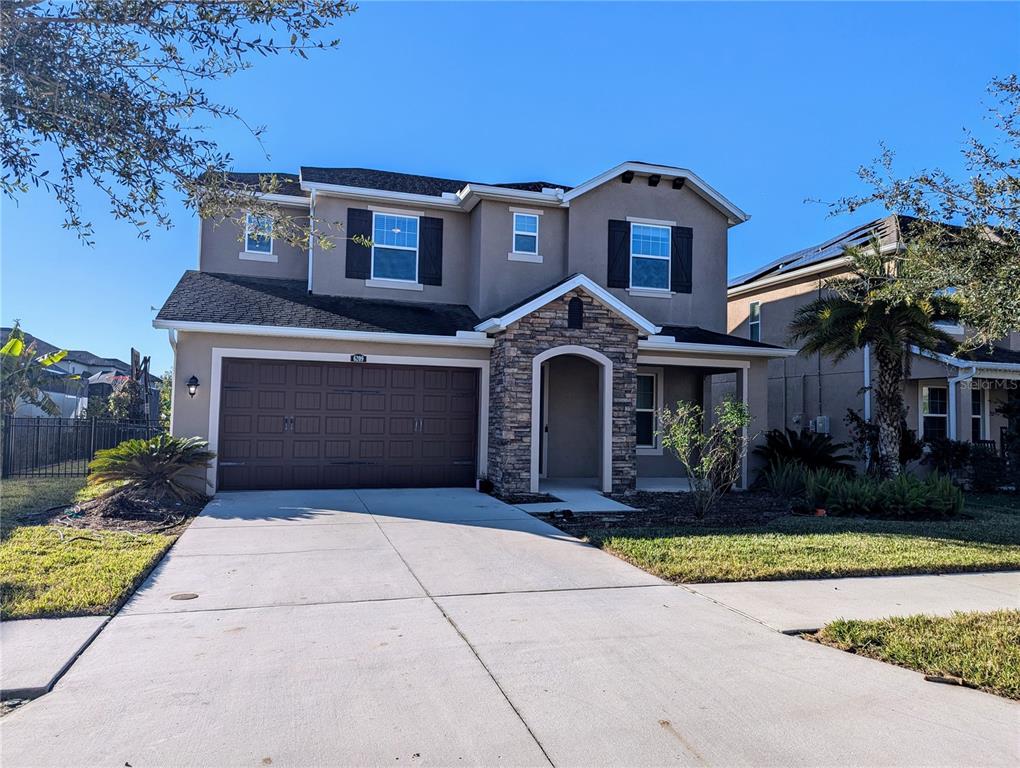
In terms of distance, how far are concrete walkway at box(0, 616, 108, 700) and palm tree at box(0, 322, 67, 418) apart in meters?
13.8

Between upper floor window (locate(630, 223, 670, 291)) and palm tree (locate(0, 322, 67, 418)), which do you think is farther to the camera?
palm tree (locate(0, 322, 67, 418))

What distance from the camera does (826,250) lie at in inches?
776

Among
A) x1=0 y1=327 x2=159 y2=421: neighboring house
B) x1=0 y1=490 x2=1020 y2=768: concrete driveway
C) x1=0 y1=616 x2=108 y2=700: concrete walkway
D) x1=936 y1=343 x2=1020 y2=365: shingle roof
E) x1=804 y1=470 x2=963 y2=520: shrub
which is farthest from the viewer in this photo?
x1=0 y1=327 x2=159 y2=421: neighboring house

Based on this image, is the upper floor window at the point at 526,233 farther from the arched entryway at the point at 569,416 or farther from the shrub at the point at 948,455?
the shrub at the point at 948,455

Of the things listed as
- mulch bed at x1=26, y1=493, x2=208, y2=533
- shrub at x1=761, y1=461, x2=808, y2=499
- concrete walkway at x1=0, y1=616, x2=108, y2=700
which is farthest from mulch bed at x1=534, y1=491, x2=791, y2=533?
concrete walkway at x1=0, y1=616, x2=108, y2=700

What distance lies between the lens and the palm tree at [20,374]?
668 inches

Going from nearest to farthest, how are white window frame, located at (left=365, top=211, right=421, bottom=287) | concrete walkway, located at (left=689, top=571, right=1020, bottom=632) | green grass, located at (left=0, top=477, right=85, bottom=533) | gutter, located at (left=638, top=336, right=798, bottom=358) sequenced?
1. concrete walkway, located at (left=689, top=571, right=1020, bottom=632)
2. green grass, located at (left=0, top=477, right=85, bottom=533)
3. gutter, located at (left=638, top=336, right=798, bottom=358)
4. white window frame, located at (left=365, top=211, right=421, bottom=287)

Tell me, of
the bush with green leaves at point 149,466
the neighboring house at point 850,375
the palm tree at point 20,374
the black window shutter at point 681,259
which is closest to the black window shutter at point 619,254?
the black window shutter at point 681,259

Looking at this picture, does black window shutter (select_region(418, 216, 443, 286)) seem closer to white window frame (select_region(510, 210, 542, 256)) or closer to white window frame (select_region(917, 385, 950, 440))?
white window frame (select_region(510, 210, 542, 256))

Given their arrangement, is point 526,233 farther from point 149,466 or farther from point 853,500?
point 149,466

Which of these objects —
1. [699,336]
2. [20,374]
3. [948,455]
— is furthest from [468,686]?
[20,374]

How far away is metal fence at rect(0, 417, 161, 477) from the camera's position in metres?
15.6

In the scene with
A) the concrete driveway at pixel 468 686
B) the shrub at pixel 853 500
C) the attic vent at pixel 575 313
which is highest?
the attic vent at pixel 575 313

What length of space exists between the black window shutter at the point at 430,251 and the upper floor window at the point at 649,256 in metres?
4.34
